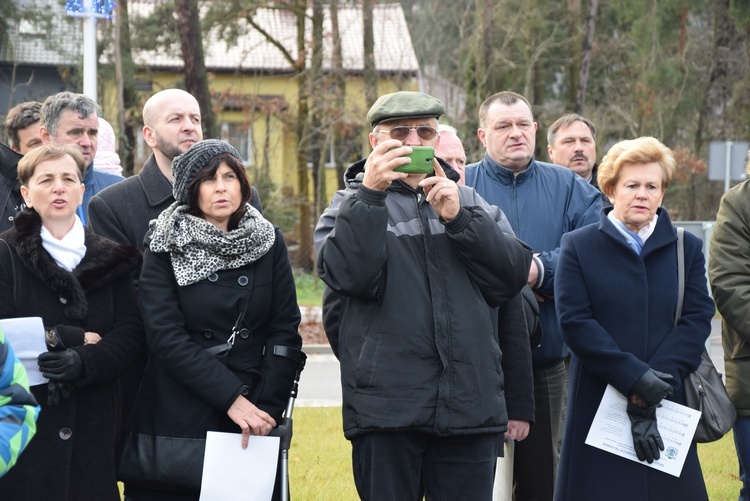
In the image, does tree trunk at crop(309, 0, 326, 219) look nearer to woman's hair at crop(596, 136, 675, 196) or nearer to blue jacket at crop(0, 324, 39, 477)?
woman's hair at crop(596, 136, 675, 196)

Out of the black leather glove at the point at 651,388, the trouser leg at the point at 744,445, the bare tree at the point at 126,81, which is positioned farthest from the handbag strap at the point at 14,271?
the bare tree at the point at 126,81

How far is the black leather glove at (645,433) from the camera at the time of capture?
4.43m

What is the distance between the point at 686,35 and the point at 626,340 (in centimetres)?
2368

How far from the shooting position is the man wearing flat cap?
150 inches

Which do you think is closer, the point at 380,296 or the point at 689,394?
the point at 380,296

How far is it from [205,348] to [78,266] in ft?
2.11

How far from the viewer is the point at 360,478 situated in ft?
13.1

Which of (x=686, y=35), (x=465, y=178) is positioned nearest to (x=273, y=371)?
(x=465, y=178)

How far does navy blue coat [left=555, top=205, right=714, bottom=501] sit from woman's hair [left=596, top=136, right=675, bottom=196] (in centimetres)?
20

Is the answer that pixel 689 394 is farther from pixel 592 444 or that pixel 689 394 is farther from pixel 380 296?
pixel 380 296

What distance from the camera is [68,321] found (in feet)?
13.9

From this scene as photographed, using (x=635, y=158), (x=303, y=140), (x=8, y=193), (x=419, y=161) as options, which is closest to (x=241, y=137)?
(x=303, y=140)

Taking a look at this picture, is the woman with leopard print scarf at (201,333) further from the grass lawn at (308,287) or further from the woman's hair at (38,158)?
the grass lawn at (308,287)

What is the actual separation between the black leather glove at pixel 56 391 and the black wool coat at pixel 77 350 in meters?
0.04
